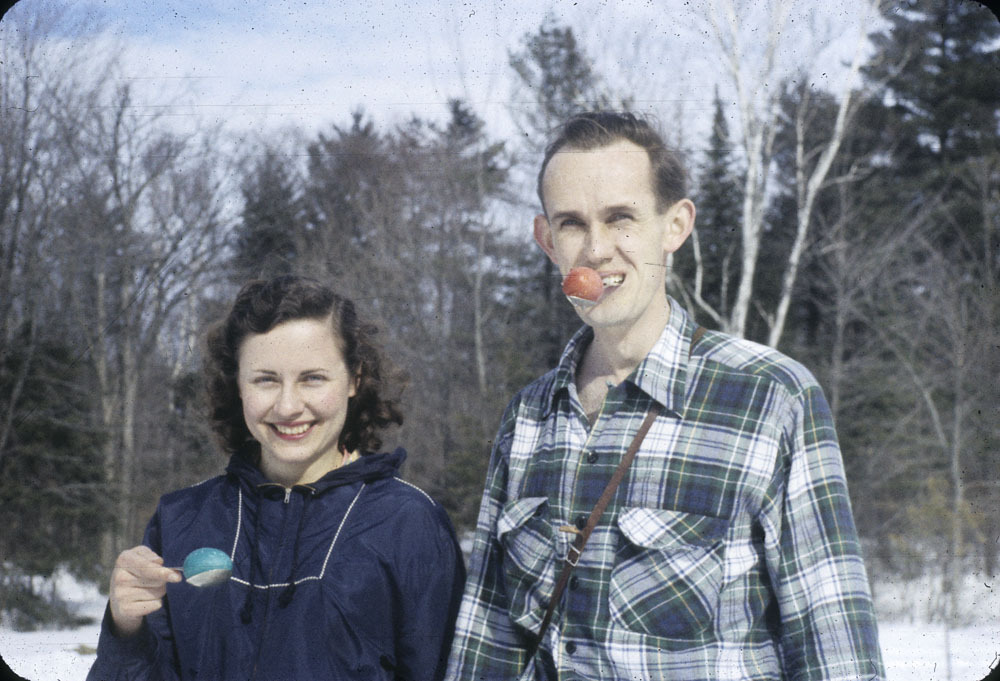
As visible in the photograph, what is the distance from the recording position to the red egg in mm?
1625

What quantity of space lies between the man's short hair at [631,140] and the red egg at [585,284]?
0.63 ft

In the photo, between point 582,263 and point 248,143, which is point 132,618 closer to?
point 582,263

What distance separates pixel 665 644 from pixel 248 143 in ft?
6.28

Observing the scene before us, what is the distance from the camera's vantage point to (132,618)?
1.83 metres

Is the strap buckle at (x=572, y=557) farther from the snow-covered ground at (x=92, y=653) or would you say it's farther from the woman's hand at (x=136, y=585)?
the snow-covered ground at (x=92, y=653)

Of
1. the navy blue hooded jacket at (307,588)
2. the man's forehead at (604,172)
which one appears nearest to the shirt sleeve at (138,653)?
the navy blue hooded jacket at (307,588)

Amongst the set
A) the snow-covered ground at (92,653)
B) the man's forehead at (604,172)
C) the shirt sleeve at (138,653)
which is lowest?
the snow-covered ground at (92,653)

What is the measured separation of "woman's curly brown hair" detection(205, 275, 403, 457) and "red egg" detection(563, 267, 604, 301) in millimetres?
633

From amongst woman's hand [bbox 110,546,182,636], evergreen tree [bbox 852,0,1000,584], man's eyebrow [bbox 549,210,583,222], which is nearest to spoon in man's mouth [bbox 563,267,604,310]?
man's eyebrow [bbox 549,210,583,222]

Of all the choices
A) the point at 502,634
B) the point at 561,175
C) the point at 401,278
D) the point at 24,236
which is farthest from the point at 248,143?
the point at 502,634

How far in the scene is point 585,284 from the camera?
163cm

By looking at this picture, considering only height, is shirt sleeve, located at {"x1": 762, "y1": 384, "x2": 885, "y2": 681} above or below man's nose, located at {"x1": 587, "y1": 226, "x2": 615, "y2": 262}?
below

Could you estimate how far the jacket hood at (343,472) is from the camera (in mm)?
1916

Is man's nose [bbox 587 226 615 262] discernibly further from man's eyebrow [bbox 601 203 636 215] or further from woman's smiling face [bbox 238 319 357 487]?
woman's smiling face [bbox 238 319 357 487]
